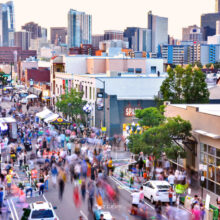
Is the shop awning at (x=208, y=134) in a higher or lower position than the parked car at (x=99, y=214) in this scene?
higher

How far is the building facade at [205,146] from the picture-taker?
86.4 ft

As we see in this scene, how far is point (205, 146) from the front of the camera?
27812 mm

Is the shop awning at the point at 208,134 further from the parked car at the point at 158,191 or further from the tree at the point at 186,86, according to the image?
the tree at the point at 186,86

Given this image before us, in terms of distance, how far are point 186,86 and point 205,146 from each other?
16.8m

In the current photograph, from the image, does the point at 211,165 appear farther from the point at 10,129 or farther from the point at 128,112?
the point at 128,112

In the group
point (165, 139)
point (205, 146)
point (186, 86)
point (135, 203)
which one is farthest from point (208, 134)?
point (186, 86)

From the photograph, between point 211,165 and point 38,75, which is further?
point 38,75

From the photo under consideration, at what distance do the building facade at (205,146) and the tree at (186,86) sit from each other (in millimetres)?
13331

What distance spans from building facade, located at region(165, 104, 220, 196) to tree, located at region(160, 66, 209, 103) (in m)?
13.3

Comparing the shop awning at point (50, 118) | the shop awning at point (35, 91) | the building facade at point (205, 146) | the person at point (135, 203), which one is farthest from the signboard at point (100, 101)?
the shop awning at point (35, 91)

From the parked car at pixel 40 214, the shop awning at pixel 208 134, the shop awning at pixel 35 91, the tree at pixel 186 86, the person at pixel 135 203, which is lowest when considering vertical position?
the person at pixel 135 203

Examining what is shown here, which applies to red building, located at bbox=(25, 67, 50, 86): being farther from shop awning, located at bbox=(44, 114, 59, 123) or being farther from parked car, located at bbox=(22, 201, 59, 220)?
parked car, located at bbox=(22, 201, 59, 220)

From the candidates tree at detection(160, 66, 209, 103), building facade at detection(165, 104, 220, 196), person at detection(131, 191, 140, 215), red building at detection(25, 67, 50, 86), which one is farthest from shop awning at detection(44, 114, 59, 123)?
red building at detection(25, 67, 50, 86)

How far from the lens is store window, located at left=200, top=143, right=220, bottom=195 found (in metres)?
26.2
